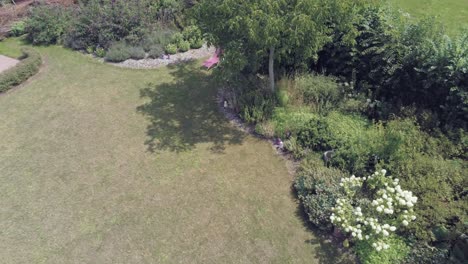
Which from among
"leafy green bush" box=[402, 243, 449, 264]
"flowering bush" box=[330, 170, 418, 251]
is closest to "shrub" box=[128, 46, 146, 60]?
"flowering bush" box=[330, 170, 418, 251]

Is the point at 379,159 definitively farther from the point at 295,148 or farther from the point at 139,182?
the point at 139,182

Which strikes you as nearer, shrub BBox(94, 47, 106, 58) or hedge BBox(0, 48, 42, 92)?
hedge BBox(0, 48, 42, 92)

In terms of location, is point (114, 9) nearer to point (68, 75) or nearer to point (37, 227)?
point (68, 75)

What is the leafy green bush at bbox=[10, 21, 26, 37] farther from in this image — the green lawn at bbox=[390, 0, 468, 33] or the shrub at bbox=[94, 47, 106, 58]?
the green lawn at bbox=[390, 0, 468, 33]

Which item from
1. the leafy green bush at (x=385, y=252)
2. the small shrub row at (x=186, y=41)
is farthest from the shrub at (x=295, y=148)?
the small shrub row at (x=186, y=41)

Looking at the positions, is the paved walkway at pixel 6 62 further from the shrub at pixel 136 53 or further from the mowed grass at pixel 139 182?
the shrub at pixel 136 53
